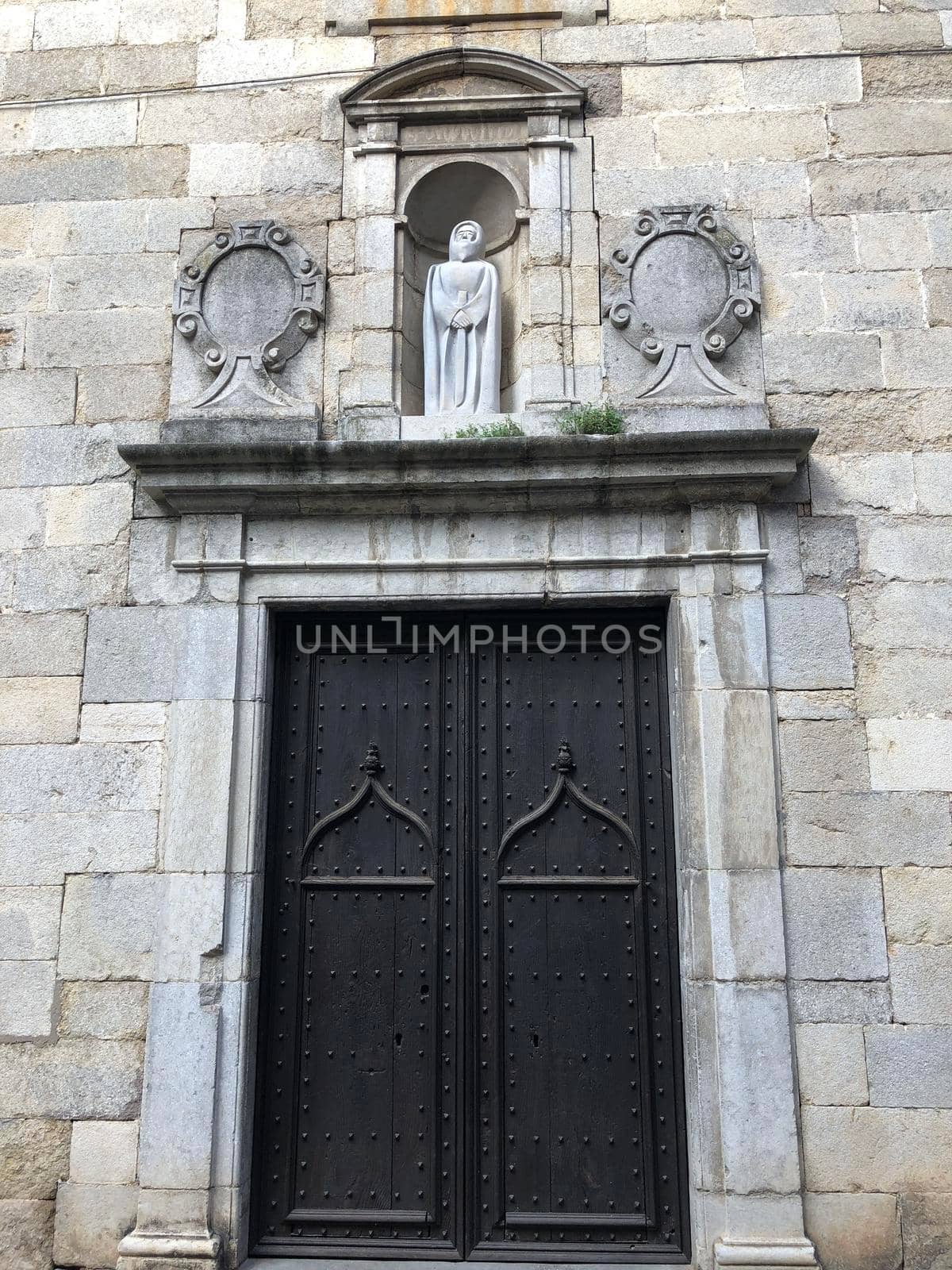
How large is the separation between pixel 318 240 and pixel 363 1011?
3.07 meters

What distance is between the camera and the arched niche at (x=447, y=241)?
453 centimetres

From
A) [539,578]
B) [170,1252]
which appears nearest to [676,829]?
[539,578]

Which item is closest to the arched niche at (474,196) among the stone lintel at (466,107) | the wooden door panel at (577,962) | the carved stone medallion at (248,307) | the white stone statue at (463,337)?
the stone lintel at (466,107)

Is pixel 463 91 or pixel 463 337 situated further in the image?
pixel 463 91

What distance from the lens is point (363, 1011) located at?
13.0 feet

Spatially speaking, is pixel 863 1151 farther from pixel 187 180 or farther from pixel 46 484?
pixel 187 180

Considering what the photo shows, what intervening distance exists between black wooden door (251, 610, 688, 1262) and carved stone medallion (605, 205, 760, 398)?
3.23 ft

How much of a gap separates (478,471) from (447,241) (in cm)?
137

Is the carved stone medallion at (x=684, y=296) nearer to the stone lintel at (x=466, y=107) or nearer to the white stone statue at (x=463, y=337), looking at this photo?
→ the white stone statue at (x=463, y=337)

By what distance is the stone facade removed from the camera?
12.1ft

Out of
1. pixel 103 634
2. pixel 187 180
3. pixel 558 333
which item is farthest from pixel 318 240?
pixel 103 634

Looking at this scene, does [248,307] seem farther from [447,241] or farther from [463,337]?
[447,241]

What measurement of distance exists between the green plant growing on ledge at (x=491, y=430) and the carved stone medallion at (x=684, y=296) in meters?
0.51

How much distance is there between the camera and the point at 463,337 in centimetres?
445
